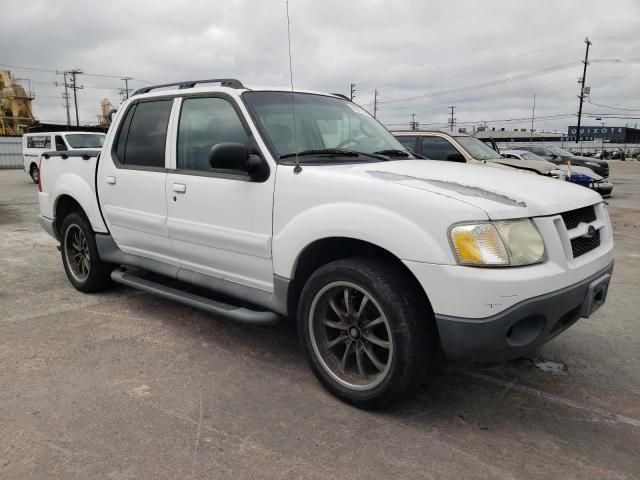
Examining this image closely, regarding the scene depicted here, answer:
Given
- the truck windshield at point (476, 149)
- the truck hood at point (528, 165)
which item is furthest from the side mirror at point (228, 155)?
the truck hood at point (528, 165)

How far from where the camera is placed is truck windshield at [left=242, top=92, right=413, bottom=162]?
341 cm

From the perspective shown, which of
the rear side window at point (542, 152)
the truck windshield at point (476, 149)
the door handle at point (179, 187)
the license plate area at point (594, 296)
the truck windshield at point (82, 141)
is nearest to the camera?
the license plate area at point (594, 296)

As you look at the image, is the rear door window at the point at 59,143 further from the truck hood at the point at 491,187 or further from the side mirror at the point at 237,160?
the truck hood at the point at 491,187

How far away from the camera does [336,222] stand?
2828mm

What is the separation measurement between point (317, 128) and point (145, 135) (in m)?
1.49

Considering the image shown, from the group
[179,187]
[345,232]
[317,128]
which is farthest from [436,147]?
[345,232]

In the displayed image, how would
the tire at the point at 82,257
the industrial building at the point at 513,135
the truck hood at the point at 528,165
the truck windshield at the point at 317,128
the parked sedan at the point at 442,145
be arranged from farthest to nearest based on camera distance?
the industrial building at the point at 513,135
the truck hood at the point at 528,165
the parked sedan at the point at 442,145
the tire at the point at 82,257
the truck windshield at the point at 317,128

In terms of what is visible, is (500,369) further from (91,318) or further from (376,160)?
(91,318)

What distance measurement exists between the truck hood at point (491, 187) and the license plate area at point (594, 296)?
1.41ft

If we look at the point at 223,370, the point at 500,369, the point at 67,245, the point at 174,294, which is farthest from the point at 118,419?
the point at 67,245

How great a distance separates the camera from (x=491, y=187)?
2797 millimetres

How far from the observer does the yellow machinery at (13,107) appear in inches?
1565

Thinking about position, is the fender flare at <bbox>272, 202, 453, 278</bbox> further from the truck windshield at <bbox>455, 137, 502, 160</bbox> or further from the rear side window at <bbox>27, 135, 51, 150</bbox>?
the rear side window at <bbox>27, 135, 51, 150</bbox>

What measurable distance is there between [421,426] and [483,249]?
3.35 feet
